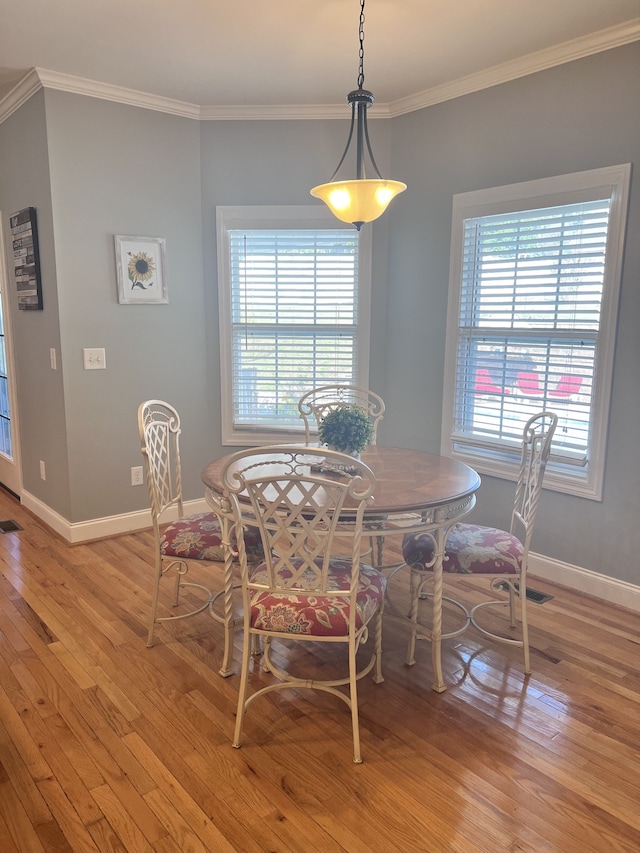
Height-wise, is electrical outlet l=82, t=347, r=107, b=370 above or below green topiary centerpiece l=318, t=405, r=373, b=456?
above

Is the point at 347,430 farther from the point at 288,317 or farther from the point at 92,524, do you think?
the point at 92,524

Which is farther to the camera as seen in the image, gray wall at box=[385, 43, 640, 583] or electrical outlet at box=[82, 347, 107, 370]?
electrical outlet at box=[82, 347, 107, 370]

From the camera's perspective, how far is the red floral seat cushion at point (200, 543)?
2.51 metres

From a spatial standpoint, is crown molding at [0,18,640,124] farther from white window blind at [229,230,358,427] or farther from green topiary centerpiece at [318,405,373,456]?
green topiary centerpiece at [318,405,373,456]

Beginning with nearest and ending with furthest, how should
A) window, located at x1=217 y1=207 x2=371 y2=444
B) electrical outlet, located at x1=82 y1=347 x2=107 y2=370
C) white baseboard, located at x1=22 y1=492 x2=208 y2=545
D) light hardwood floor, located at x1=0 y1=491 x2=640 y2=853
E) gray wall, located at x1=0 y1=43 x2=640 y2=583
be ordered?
light hardwood floor, located at x1=0 y1=491 x2=640 y2=853 → gray wall, located at x1=0 y1=43 x2=640 y2=583 → electrical outlet, located at x1=82 y1=347 x2=107 y2=370 → white baseboard, located at x1=22 y1=492 x2=208 y2=545 → window, located at x1=217 y1=207 x2=371 y2=444

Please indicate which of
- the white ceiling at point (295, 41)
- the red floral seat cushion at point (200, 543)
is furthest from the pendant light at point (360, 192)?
the red floral seat cushion at point (200, 543)

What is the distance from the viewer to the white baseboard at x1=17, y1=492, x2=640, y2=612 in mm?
3043

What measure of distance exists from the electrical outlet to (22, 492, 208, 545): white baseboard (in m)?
0.96

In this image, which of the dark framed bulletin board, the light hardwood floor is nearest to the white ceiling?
the dark framed bulletin board

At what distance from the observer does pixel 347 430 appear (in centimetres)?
242

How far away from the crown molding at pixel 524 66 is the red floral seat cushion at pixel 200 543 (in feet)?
8.74

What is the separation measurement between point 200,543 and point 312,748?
2.95ft

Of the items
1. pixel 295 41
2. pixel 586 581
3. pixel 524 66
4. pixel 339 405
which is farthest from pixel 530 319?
pixel 295 41

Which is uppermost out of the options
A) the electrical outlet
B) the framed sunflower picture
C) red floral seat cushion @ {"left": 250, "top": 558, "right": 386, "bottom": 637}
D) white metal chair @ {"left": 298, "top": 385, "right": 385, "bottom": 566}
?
the framed sunflower picture
